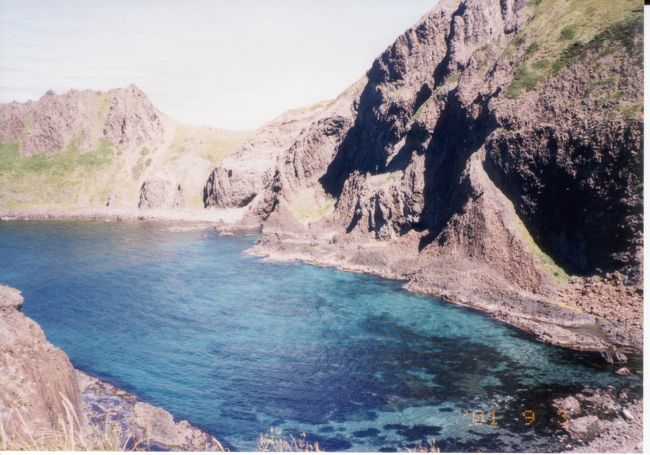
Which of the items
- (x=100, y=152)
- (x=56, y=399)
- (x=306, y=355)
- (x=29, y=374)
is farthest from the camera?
(x=100, y=152)

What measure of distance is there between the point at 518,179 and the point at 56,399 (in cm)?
5334

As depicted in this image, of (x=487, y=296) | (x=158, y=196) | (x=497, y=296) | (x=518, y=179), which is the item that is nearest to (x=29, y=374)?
(x=487, y=296)

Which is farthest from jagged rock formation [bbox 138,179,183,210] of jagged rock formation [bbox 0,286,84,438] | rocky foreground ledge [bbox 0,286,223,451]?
jagged rock formation [bbox 0,286,84,438]

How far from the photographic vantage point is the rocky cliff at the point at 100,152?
143 meters

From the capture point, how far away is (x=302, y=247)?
A: 7844 centimetres

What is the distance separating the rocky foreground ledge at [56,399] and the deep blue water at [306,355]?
5.72ft

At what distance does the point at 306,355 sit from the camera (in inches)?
1496

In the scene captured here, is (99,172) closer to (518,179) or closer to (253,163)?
(253,163)

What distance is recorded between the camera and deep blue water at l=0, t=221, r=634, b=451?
27672mm

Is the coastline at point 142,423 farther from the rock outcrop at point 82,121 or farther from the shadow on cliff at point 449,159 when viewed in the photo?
the rock outcrop at point 82,121

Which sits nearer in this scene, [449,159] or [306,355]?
[306,355]

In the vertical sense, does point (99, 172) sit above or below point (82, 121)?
below

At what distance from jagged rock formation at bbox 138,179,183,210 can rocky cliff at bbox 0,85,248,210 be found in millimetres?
322

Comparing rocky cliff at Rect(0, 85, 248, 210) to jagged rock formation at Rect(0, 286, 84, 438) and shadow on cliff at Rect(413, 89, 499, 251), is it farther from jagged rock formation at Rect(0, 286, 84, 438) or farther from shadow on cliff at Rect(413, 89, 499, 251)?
jagged rock formation at Rect(0, 286, 84, 438)
